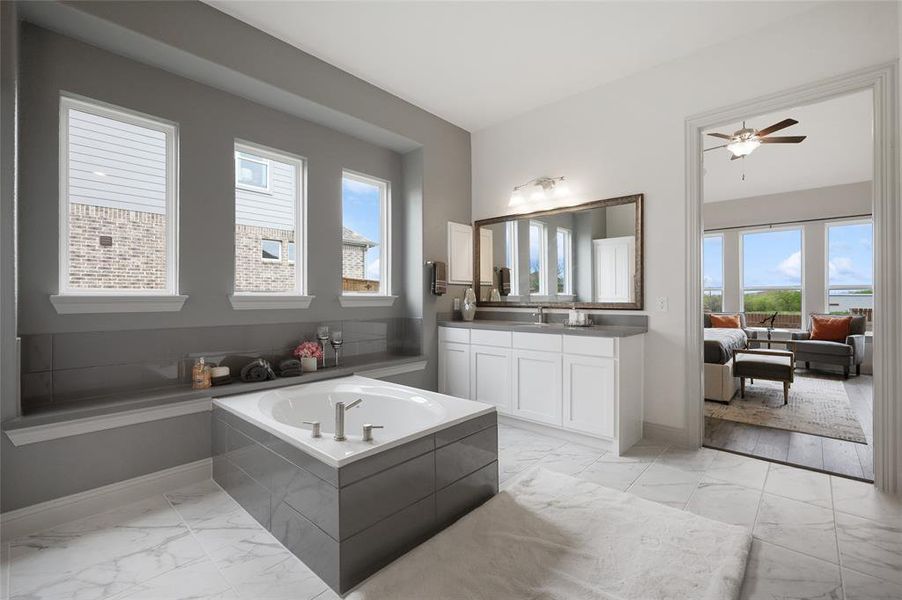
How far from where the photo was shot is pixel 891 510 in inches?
85.6

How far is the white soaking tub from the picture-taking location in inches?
72.2

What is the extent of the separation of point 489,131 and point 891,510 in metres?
4.09

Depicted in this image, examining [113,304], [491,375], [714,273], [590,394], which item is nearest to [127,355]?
[113,304]

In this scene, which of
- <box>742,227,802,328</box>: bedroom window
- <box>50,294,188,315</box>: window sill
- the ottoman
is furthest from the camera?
<box>742,227,802,328</box>: bedroom window

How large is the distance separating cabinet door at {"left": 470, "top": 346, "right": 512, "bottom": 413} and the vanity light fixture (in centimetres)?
151

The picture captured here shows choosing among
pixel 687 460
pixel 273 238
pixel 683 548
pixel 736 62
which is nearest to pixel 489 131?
pixel 736 62

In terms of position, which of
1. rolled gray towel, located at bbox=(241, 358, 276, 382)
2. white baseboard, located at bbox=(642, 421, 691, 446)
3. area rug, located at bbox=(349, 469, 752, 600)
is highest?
rolled gray towel, located at bbox=(241, 358, 276, 382)

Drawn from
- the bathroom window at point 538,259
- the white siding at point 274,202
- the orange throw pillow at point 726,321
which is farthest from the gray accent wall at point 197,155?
the orange throw pillow at point 726,321

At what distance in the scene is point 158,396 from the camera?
2400 mm

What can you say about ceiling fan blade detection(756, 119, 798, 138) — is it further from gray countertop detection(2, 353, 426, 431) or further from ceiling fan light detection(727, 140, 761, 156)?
gray countertop detection(2, 353, 426, 431)

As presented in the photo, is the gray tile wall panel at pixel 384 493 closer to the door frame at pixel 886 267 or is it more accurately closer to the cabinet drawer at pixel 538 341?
the cabinet drawer at pixel 538 341

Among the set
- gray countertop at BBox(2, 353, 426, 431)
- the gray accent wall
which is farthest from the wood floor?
gray countertop at BBox(2, 353, 426, 431)

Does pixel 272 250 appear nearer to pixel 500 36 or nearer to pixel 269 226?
pixel 269 226

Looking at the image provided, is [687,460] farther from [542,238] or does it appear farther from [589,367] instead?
[542,238]
